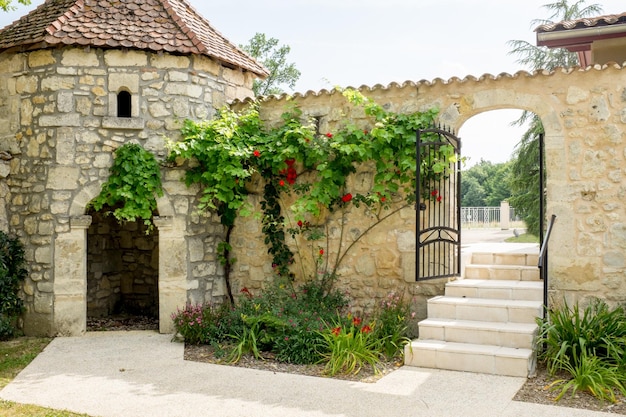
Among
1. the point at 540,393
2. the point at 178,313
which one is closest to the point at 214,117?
the point at 178,313

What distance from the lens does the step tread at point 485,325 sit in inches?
241

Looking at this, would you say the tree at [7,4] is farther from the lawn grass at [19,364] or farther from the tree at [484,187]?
the tree at [484,187]

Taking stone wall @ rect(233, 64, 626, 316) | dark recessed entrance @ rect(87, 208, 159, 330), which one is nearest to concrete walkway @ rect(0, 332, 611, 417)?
stone wall @ rect(233, 64, 626, 316)

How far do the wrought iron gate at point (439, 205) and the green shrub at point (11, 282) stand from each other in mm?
5399

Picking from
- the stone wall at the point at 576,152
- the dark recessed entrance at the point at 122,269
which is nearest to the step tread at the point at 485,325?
the stone wall at the point at 576,152

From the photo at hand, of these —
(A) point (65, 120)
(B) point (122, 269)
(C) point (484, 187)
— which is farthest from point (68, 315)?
(C) point (484, 187)

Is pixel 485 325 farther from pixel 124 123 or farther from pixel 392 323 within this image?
pixel 124 123

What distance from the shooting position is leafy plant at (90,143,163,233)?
7836mm

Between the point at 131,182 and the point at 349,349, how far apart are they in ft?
12.2

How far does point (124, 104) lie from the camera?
328 inches

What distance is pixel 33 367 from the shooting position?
643 centimetres

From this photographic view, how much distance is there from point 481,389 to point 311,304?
2.77m

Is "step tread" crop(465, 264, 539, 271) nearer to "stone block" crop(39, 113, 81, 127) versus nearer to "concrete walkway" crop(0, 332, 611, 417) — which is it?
"concrete walkway" crop(0, 332, 611, 417)

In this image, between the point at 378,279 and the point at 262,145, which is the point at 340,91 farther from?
the point at 378,279
